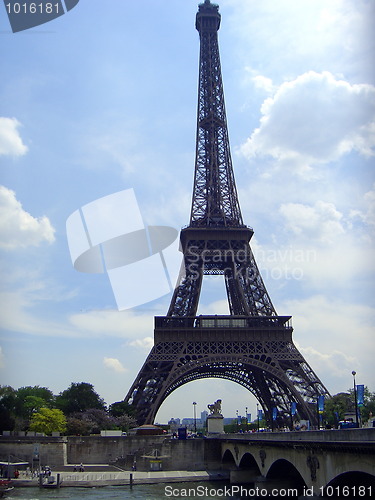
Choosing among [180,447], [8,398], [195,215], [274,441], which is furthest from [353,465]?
[8,398]

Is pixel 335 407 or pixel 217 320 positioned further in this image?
pixel 217 320

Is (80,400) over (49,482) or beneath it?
over

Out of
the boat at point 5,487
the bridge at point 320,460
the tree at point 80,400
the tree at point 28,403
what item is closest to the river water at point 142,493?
the boat at point 5,487

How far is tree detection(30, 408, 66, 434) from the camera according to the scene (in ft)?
249

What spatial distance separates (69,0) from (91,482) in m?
43.0

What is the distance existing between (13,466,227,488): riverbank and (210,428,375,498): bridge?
39.7 feet

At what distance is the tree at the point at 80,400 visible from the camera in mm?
92625

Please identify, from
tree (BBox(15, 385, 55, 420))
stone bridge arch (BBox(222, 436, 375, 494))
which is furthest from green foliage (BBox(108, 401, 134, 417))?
stone bridge arch (BBox(222, 436, 375, 494))

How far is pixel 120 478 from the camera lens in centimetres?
5603

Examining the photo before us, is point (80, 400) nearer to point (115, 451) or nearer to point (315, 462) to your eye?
point (115, 451)

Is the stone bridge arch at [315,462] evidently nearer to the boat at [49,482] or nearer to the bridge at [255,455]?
the bridge at [255,455]

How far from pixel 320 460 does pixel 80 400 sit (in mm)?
70075

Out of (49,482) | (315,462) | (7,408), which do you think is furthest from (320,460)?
(7,408)

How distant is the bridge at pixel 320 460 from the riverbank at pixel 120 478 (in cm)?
1210
